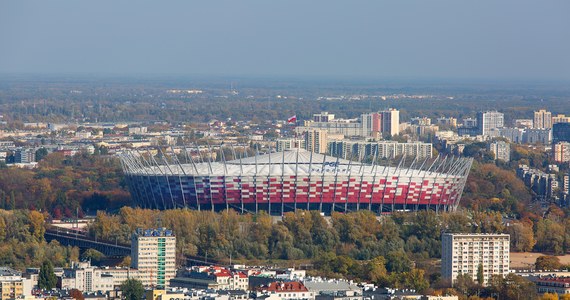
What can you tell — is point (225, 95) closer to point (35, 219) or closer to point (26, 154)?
point (26, 154)

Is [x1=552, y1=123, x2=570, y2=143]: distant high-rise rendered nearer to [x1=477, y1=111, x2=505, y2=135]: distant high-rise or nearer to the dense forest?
[x1=477, y1=111, x2=505, y2=135]: distant high-rise

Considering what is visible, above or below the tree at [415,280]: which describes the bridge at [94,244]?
below

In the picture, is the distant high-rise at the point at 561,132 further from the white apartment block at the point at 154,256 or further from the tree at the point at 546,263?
the white apartment block at the point at 154,256

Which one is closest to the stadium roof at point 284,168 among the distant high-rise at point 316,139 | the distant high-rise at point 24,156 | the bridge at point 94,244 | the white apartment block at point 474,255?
the bridge at point 94,244

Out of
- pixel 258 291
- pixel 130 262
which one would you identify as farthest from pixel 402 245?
pixel 258 291

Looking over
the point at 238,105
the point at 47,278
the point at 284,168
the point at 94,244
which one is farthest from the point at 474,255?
the point at 238,105

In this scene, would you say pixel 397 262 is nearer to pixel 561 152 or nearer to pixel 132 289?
pixel 132 289
